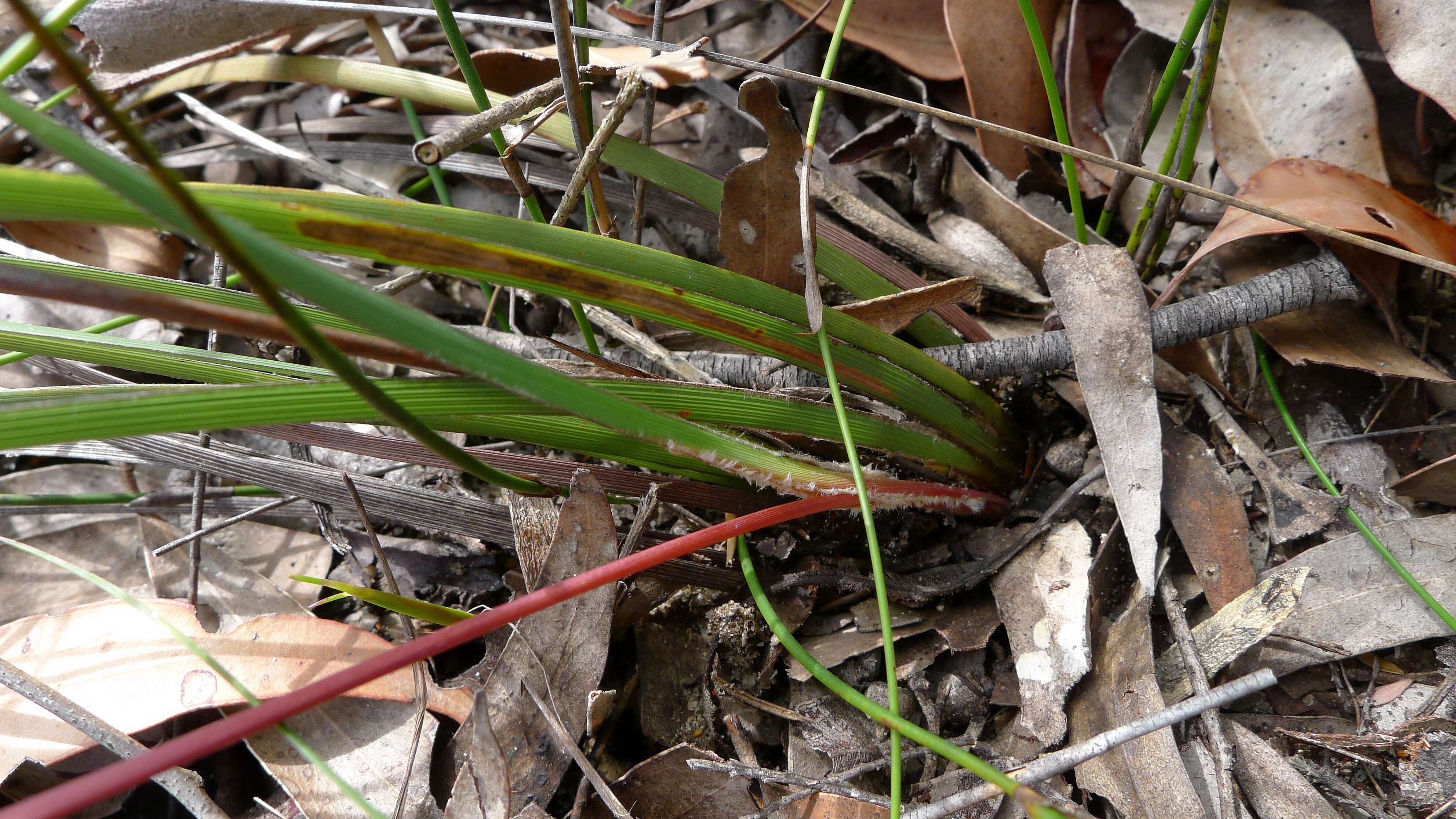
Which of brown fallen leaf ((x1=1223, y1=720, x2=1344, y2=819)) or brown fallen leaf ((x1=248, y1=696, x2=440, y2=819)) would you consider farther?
brown fallen leaf ((x1=248, y1=696, x2=440, y2=819))

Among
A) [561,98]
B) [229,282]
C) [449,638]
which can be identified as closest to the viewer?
[449,638]

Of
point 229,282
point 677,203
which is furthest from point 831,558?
point 229,282

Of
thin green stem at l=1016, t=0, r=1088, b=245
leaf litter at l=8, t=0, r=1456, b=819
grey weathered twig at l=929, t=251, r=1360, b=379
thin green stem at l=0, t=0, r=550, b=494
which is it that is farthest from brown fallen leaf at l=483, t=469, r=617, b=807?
thin green stem at l=1016, t=0, r=1088, b=245

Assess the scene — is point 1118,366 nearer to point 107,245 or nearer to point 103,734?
point 103,734

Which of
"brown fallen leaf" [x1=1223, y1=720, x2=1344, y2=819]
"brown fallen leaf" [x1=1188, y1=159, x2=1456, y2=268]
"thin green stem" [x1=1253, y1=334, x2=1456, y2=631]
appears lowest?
"brown fallen leaf" [x1=1223, y1=720, x2=1344, y2=819]

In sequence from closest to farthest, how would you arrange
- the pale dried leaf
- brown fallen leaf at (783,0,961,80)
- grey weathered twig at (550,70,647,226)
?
grey weathered twig at (550,70,647,226) < the pale dried leaf < brown fallen leaf at (783,0,961,80)

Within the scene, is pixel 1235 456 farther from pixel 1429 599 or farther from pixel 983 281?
pixel 983 281

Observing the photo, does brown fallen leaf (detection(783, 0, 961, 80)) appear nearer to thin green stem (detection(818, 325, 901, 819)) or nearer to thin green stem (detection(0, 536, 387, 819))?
thin green stem (detection(818, 325, 901, 819))
